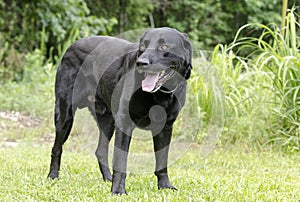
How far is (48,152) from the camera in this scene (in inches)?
245

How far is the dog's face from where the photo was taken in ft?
12.1

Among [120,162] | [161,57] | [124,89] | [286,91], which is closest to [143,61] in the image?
[161,57]

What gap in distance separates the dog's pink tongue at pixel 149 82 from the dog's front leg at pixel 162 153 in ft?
1.75

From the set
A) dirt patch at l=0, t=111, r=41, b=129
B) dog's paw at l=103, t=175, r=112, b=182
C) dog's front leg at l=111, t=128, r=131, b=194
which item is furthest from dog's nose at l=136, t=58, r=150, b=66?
dirt patch at l=0, t=111, r=41, b=129

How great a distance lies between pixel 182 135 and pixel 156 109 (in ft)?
8.22

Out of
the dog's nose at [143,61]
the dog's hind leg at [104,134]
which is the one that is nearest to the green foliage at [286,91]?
the dog's hind leg at [104,134]

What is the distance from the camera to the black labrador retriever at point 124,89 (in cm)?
380

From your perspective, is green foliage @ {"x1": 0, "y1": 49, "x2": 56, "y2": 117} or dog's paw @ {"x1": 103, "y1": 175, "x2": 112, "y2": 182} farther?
green foliage @ {"x1": 0, "y1": 49, "x2": 56, "y2": 117}

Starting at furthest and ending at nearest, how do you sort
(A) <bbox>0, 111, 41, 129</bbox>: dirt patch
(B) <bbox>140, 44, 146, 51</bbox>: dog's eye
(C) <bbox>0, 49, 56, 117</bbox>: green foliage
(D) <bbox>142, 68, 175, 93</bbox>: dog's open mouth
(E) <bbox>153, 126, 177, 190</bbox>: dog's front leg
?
(C) <bbox>0, 49, 56, 117</bbox>: green foliage → (A) <bbox>0, 111, 41, 129</bbox>: dirt patch → (E) <bbox>153, 126, 177, 190</bbox>: dog's front leg → (B) <bbox>140, 44, 146, 51</bbox>: dog's eye → (D) <bbox>142, 68, 175, 93</bbox>: dog's open mouth

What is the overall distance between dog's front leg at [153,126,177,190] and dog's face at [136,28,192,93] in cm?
51

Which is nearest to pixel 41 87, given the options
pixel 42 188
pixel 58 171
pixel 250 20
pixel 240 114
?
pixel 240 114

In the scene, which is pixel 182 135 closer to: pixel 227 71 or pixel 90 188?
pixel 227 71

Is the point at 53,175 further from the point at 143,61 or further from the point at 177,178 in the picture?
the point at 143,61

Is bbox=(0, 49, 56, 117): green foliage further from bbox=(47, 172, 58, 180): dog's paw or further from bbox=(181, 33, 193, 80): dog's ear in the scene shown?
bbox=(181, 33, 193, 80): dog's ear
